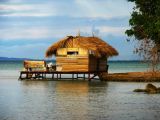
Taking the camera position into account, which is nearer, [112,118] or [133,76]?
[112,118]

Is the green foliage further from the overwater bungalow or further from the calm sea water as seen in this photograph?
the overwater bungalow

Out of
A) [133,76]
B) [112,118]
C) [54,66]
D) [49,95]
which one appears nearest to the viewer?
[112,118]

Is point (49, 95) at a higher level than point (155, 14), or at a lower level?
lower

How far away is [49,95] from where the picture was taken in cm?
3681

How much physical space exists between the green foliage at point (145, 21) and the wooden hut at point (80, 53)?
66.7 ft

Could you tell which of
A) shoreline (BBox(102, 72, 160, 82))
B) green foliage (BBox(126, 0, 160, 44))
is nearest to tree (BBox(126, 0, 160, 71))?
green foliage (BBox(126, 0, 160, 44))

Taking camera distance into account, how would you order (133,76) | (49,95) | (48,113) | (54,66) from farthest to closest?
(54,66), (133,76), (49,95), (48,113)

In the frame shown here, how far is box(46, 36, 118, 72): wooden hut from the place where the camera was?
5284 cm

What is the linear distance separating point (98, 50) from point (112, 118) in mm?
29219

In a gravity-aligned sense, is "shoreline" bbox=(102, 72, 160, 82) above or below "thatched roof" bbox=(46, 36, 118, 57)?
below

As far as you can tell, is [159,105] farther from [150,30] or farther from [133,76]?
[133,76]

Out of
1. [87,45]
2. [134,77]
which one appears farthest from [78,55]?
[134,77]

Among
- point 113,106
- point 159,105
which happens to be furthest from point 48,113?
point 159,105

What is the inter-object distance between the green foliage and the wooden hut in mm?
20345
